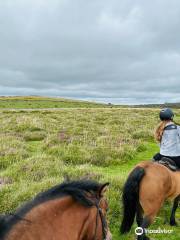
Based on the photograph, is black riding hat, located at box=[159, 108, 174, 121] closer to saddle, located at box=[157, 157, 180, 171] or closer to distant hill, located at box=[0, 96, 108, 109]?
saddle, located at box=[157, 157, 180, 171]

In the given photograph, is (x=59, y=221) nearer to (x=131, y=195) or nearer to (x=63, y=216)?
(x=63, y=216)

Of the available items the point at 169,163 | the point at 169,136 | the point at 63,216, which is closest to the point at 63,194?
the point at 63,216

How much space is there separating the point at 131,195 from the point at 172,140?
212cm

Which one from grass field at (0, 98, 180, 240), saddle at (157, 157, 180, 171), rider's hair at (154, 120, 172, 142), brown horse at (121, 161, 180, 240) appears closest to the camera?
brown horse at (121, 161, 180, 240)

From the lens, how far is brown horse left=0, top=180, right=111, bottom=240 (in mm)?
3195

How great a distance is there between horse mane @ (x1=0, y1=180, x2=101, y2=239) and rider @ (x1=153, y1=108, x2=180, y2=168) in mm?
5108

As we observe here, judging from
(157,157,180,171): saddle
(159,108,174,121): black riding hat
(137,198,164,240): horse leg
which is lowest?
(137,198,164,240): horse leg

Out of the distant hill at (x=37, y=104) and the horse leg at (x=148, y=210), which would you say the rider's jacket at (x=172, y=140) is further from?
the distant hill at (x=37, y=104)

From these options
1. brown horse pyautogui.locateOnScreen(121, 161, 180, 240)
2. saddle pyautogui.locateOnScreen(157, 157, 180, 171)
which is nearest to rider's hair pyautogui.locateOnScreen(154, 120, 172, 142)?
saddle pyautogui.locateOnScreen(157, 157, 180, 171)

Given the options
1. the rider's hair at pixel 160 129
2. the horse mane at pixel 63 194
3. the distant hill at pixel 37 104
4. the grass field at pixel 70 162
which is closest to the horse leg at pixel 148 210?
the grass field at pixel 70 162

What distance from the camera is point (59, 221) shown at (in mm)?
3461


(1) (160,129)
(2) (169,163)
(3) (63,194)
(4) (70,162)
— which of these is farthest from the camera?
(4) (70,162)

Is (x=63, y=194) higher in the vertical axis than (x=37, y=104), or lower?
higher

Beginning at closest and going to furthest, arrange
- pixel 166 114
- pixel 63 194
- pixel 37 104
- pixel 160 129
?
pixel 63 194, pixel 166 114, pixel 160 129, pixel 37 104
